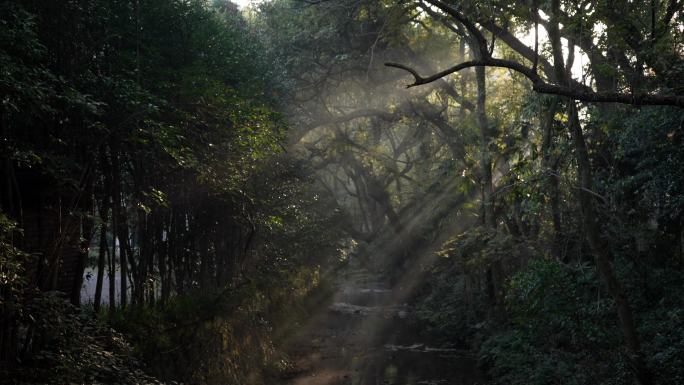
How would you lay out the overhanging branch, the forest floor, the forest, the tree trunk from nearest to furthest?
the overhanging branch → the forest → the tree trunk → the forest floor

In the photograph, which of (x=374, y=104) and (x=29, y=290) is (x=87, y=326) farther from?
(x=374, y=104)

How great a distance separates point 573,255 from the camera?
14906 millimetres

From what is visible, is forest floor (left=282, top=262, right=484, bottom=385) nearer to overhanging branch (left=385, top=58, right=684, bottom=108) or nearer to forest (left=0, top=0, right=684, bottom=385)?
forest (left=0, top=0, right=684, bottom=385)

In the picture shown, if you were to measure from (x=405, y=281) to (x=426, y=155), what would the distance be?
7.27m

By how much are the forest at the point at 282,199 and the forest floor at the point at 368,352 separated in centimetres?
14

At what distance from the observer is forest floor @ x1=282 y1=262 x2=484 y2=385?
610 inches

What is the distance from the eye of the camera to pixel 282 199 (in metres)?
17.9

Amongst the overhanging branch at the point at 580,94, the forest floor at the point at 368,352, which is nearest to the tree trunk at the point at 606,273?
the overhanging branch at the point at 580,94

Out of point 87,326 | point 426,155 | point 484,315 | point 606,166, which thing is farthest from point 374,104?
point 87,326

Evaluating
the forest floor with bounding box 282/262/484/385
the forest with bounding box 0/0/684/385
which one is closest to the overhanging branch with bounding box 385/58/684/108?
the forest with bounding box 0/0/684/385

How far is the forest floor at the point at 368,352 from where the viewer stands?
15.5 meters

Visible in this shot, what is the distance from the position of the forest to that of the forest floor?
0.45 feet

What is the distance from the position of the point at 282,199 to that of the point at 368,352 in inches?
236

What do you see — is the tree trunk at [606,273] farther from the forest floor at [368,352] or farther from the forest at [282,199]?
the forest floor at [368,352]
